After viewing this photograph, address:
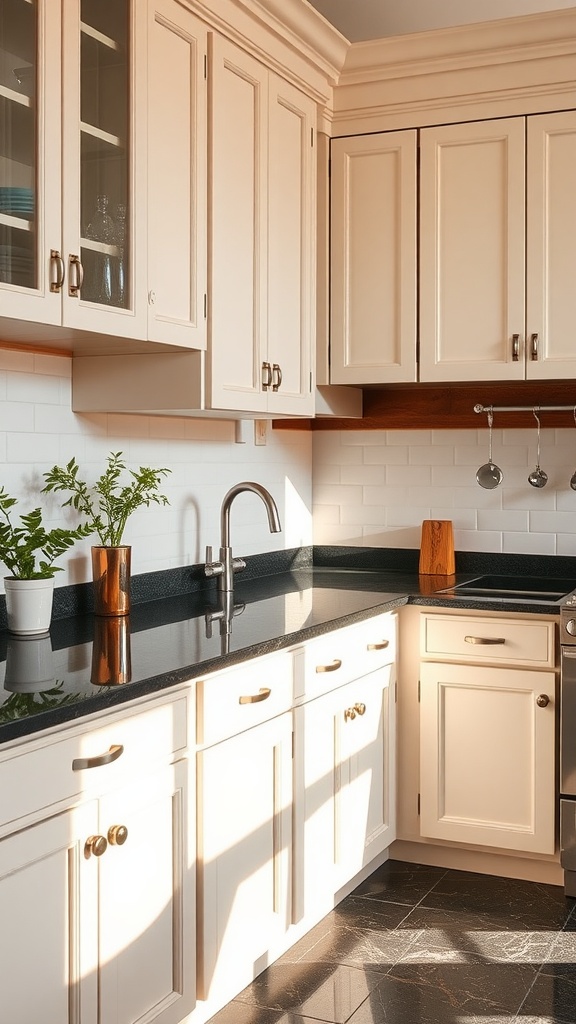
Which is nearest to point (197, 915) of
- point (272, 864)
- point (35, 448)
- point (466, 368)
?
point (272, 864)

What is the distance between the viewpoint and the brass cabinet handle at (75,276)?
86.7 inches

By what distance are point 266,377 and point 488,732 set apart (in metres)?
1.28

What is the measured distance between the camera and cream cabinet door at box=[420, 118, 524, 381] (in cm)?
346

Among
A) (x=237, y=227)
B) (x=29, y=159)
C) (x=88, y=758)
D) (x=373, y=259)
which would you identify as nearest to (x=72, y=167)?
(x=29, y=159)

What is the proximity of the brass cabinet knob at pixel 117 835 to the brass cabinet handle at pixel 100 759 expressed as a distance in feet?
0.41

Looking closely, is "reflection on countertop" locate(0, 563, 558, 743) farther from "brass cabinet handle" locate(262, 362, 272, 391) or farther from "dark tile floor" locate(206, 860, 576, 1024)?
"dark tile floor" locate(206, 860, 576, 1024)

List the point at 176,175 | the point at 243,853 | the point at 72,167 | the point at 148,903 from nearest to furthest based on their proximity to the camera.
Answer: the point at 148,903, the point at 72,167, the point at 243,853, the point at 176,175

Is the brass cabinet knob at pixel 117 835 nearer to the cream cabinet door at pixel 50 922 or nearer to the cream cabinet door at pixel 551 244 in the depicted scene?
the cream cabinet door at pixel 50 922

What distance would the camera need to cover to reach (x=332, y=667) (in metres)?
2.87

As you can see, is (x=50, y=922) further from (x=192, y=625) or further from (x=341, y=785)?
(x=341, y=785)

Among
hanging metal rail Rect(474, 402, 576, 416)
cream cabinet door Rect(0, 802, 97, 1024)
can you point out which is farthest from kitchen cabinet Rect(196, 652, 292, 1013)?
hanging metal rail Rect(474, 402, 576, 416)

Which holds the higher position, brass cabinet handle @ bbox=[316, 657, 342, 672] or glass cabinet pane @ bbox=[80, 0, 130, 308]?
glass cabinet pane @ bbox=[80, 0, 130, 308]

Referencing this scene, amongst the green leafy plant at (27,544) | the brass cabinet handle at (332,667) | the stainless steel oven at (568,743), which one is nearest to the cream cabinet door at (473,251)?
the stainless steel oven at (568,743)

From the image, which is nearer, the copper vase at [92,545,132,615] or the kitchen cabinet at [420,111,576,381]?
the copper vase at [92,545,132,615]
